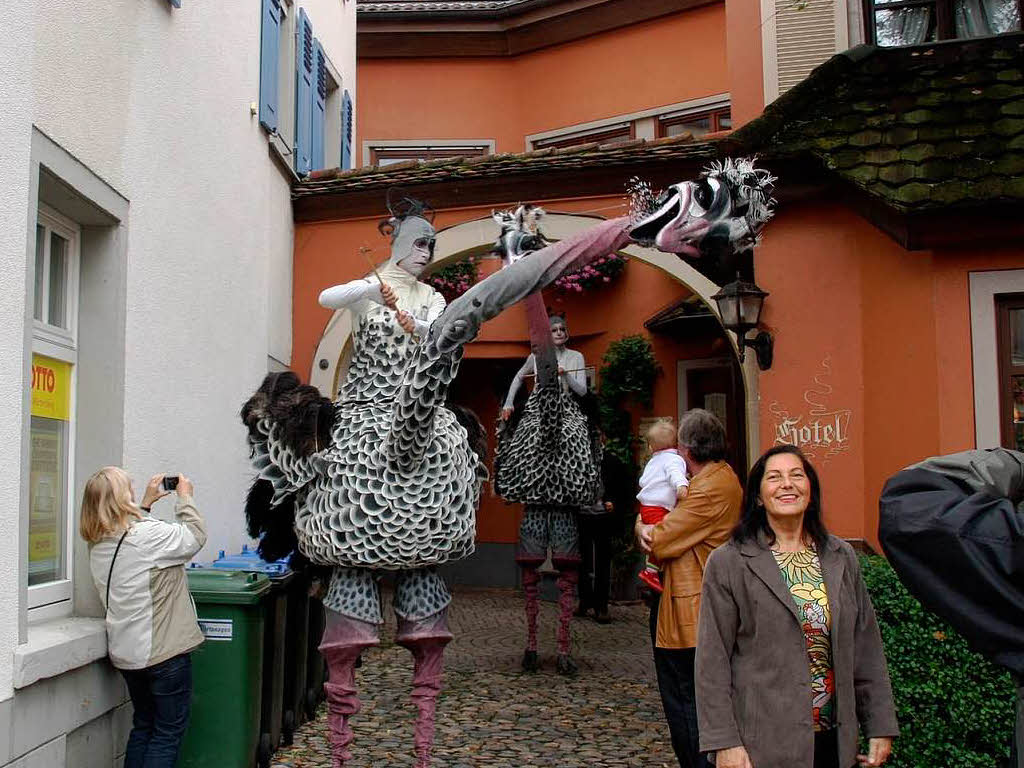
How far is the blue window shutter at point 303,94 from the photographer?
9.71 meters

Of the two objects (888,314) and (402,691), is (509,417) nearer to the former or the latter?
(402,691)

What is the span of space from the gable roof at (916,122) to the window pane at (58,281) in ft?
15.2

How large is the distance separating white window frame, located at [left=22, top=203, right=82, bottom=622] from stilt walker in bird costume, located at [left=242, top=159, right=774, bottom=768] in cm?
96

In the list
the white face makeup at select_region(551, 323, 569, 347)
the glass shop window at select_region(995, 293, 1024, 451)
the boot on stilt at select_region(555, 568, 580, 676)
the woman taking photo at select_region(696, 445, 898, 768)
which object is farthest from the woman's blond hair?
the glass shop window at select_region(995, 293, 1024, 451)

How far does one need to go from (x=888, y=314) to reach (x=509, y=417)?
2859 millimetres

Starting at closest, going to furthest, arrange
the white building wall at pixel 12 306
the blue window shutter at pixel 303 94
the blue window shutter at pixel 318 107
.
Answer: the white building wall at pixel 12 306 → the blue window shutter at pixel 303 94 → the blue window shutter at pixel 318 107

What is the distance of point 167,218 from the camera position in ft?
20.0

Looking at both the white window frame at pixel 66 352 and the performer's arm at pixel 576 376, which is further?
the performer's arm at pixel 576 376

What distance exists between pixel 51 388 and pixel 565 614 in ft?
13.1

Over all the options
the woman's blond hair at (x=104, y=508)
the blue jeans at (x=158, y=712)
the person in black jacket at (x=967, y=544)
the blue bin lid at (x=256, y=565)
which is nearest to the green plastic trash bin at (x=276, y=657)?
the blue bin lid at (x=256, y=565)

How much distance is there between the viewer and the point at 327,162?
11789 millimetres

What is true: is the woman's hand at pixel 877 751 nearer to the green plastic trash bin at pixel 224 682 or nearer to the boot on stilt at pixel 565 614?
the green plastic trash bin at pixel 224 682

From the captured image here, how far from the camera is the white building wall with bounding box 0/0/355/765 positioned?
401 cm

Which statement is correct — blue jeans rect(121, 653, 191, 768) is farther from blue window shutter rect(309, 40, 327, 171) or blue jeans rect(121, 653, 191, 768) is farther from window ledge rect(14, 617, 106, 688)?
blue window shutter rect(309, 40, 327, 171)
